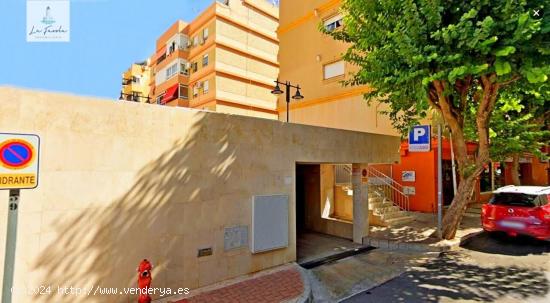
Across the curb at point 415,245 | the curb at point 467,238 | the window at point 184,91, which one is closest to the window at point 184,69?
the window at point 184,91

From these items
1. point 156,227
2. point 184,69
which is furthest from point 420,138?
point 184,69

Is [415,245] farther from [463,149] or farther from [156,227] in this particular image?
[156,227]

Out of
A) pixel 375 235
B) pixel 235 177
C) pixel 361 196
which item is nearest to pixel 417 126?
pixel 361 196

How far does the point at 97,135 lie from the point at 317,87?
1524 cm

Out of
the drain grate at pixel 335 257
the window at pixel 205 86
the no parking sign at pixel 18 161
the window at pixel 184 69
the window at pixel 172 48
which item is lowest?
the drain grate at pixel 335 257

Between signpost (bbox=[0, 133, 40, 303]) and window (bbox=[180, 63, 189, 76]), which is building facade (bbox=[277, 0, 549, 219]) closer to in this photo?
signpost (bbox=[0, 133, 40, 303])

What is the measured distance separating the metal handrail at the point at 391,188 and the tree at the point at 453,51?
4649mm

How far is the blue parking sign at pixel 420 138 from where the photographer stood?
32.7 feet

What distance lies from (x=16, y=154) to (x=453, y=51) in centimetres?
801

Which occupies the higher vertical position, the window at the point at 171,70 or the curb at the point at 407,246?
the window at the point at 171,70

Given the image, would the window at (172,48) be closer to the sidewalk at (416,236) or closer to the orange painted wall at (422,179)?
the orange painted wall at (422,179)

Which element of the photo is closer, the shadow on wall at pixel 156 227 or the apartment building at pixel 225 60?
the shadow on wall at pixel 156 227

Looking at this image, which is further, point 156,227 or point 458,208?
point 458,208

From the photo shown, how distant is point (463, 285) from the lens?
6324mm
